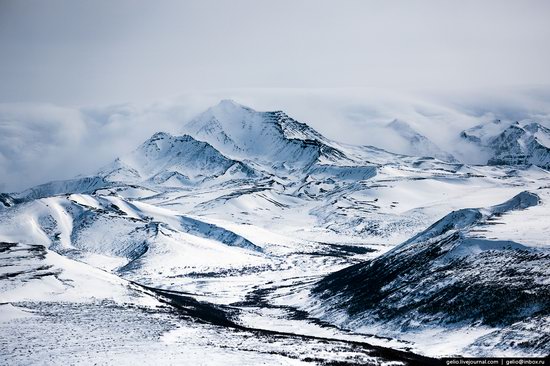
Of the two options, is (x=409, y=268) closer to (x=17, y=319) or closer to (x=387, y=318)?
(x=387, y=318)

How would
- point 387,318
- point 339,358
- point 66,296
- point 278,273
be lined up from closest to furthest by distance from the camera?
point 339,358 < point 387,318 < point 66,296 < point 278,273

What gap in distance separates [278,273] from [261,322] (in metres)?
75.9

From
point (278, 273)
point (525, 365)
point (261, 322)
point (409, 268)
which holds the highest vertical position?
point (525, 365)

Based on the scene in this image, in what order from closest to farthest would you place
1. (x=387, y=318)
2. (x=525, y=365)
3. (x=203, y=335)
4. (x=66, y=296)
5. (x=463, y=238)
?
(x=525, y=365)
(x=203, y=335)
(x=387, y=318)
(x=66, y=296)
(x=463, y=238)

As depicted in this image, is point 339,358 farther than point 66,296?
No

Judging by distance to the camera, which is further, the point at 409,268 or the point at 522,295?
the point at 409,268

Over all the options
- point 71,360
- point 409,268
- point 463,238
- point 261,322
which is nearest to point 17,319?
point 71,360

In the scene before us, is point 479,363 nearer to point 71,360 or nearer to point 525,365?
point 525,365

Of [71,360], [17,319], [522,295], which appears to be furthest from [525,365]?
[17,319]

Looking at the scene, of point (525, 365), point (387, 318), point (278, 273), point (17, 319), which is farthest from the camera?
point (278, 273)

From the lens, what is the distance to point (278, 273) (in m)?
174

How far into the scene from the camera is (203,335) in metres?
71.4

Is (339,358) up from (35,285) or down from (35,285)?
up

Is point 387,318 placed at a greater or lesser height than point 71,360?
lesser
